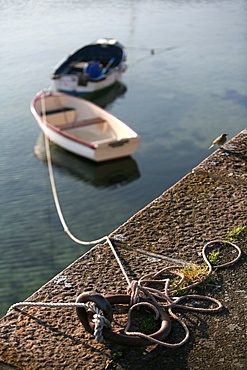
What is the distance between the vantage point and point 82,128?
13688 millimetres

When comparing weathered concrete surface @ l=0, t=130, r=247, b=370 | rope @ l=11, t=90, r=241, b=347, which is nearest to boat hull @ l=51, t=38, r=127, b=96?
weathered concrete surface @ l=0, t=130, r=247, b=370

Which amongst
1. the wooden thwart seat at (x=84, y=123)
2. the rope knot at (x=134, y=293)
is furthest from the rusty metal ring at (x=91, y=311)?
the wooden thwart seat at (x=84, y=123)

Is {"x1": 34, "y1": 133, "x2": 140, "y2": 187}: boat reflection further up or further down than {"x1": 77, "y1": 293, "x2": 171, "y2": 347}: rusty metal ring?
further down

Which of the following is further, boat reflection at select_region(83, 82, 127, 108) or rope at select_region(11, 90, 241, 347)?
boat reflection at select_region(83, 82, 127, 108)

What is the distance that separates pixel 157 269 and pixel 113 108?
1287 cm

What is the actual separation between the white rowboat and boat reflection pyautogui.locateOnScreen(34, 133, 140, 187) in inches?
6.8

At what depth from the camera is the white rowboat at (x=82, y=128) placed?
39.8 ft

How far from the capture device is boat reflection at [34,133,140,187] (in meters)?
11.6

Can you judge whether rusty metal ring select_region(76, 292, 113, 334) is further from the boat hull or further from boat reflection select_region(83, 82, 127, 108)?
the boat hull

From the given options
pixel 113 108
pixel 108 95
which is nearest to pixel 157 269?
pixel 113 108

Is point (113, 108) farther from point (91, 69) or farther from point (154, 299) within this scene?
point (154, 299)

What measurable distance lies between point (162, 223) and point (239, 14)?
22808 mm

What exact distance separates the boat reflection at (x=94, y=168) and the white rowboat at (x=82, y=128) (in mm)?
172

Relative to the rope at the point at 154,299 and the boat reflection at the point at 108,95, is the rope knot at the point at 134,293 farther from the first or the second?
the boat reflection at the point at 108,95
